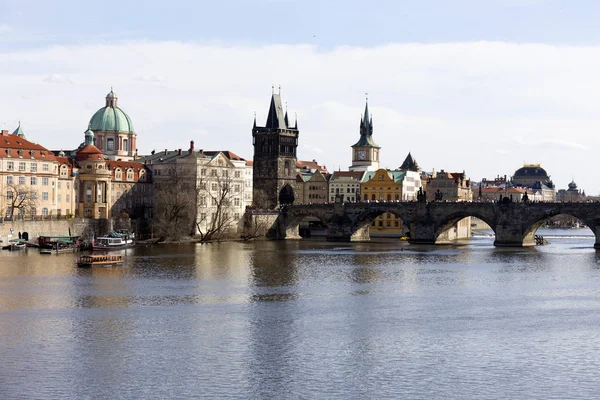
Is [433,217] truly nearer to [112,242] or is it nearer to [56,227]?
[112,242]

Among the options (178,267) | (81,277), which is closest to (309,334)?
(81,277)

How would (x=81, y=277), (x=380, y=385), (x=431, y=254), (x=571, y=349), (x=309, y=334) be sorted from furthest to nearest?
(x=431, y=254) → (x=81, y=277) → (x=309, y=334) → (x=571, y=349) → (x=380, y=385)

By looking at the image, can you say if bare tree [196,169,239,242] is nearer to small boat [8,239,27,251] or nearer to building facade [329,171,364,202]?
small boat [8,239,27,251]

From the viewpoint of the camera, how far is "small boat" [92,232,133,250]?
110 meters

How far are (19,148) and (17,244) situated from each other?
67.9 feet

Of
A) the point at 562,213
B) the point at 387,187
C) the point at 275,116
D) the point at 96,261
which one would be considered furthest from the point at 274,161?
the point at 96,261

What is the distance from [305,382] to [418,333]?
1259 centimetres

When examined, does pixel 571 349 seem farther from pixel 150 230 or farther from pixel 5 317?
pixel 150 230

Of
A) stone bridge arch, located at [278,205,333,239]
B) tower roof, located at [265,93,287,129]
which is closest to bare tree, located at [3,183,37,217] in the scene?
stone bridge arch, located at [278,205,333,239]

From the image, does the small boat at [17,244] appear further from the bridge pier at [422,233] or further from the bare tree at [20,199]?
the bridge pier at [422,233]

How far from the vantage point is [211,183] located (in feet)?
488

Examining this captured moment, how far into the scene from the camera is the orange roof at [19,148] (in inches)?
4841

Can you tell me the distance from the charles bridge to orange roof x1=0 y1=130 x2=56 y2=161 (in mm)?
38655

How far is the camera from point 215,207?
147375 mm
